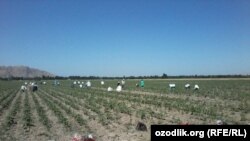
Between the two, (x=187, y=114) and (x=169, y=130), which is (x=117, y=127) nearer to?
(x=187, y=114)

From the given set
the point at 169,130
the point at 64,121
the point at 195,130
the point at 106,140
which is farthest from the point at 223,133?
the point at 64,121

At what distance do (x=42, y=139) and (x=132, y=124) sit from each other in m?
4.16

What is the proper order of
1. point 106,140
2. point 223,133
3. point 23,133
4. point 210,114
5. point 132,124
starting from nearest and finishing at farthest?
point 223,133, point 106,140, point 23,133, point 132,124, point 210,114

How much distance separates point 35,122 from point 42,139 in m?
4.12

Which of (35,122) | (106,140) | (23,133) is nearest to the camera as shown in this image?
(106,140)

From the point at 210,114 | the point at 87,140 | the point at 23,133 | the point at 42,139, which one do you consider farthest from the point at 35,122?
the point at 210,114

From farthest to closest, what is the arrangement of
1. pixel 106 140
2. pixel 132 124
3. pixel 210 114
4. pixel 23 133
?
pixel 210 114
pixel 132 124
pixel 23 133
pixel 106 140

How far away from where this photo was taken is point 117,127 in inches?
544

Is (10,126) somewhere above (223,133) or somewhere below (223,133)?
below

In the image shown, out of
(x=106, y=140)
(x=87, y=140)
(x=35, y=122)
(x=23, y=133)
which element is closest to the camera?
(x=87, y=140)

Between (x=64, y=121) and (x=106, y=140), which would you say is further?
(x=64, y=121)

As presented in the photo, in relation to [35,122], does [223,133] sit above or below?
above

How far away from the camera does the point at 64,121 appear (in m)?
15.4

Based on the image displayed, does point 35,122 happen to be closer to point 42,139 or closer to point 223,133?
point 42,139
